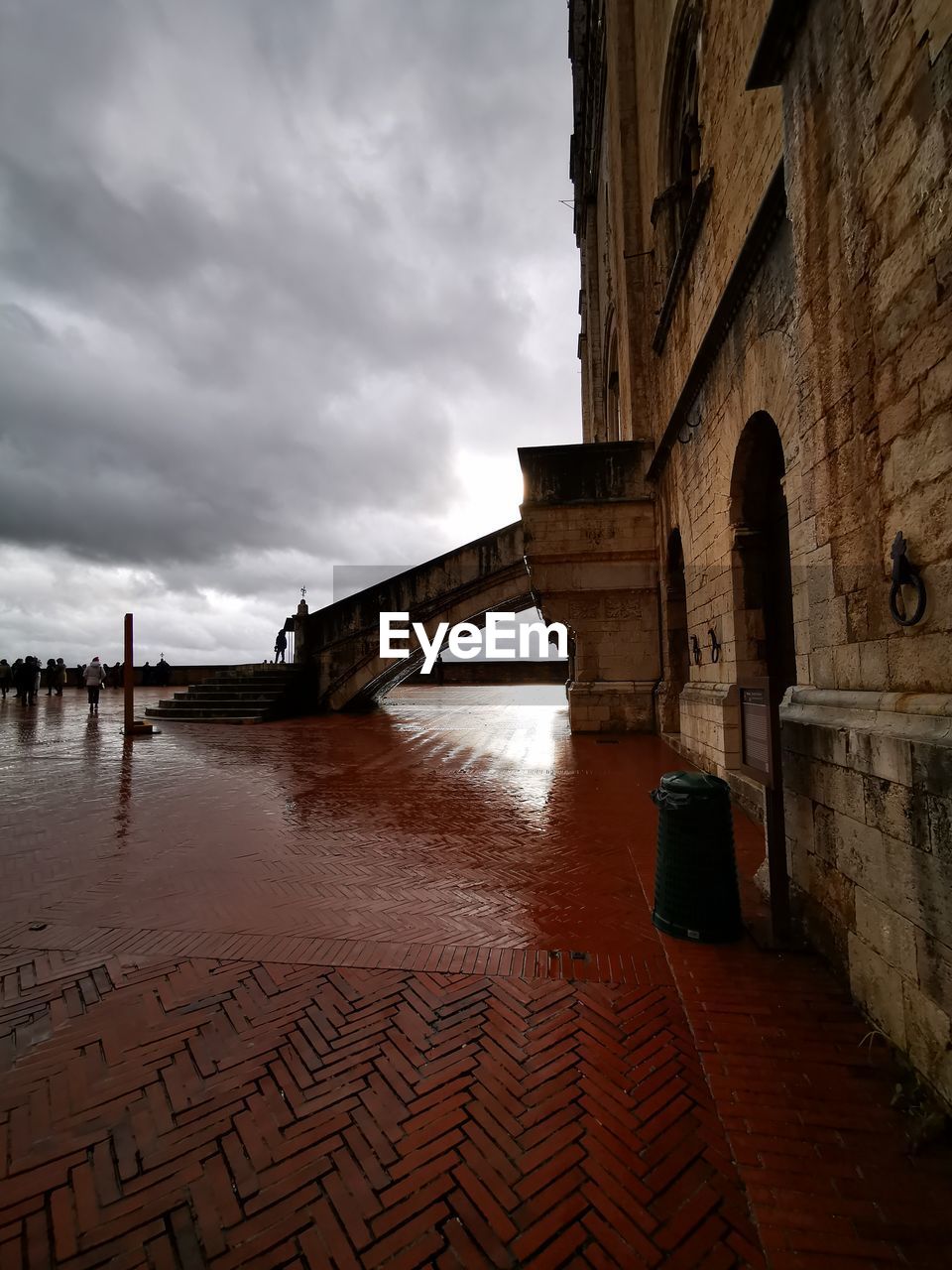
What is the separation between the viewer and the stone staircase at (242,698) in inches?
656

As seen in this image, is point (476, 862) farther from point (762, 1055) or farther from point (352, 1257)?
point (352, 1257)

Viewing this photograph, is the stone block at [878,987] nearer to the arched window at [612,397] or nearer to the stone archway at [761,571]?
the stone archway at [761,571]

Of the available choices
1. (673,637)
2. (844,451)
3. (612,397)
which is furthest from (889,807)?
(612,397)

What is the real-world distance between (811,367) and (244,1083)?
4.22 meters

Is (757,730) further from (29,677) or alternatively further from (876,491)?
(29,677)

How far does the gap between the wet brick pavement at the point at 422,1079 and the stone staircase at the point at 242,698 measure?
12.1 metres

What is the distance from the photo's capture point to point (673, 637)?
10.9 m

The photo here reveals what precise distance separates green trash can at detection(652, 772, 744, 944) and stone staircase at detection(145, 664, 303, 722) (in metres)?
14.4

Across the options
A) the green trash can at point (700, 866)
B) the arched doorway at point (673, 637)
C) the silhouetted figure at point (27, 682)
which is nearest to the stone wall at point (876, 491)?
the green trash can at point (700, 866)

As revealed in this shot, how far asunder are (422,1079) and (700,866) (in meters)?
1.88

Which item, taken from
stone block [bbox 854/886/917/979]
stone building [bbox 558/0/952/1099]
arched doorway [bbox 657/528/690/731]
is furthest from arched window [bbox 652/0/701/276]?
stone block [bbox 854/886/917/979]

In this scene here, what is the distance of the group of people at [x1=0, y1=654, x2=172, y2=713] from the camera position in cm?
2000

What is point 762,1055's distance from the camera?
7.83 feet

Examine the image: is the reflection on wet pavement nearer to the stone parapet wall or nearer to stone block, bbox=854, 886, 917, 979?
the stone parapet wall
